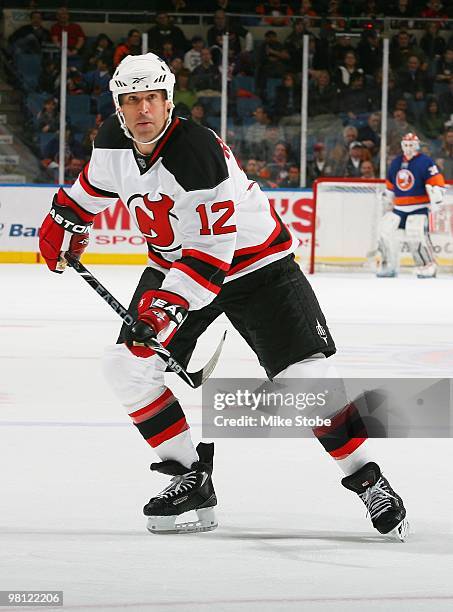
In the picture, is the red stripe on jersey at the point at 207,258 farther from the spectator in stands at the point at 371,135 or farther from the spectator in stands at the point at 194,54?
the spectator in stands at the point at 194,54

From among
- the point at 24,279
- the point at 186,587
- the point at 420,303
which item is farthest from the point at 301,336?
the point at 24,279

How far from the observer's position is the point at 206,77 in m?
11.0

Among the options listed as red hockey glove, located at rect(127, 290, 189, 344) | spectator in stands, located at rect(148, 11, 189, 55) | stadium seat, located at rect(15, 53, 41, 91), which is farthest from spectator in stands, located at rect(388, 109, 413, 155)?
red hockey glove, located at rect(127, 290, 189, 344)

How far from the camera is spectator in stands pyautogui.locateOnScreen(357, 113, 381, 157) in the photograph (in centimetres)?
1066

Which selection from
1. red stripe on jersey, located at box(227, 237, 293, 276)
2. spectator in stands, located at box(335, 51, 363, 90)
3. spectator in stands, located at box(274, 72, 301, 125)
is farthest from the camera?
spectator in stands, located at box(335, 51, 363, 90)

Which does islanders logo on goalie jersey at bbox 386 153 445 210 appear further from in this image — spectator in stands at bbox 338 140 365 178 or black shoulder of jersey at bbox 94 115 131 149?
black shoulder of jersey at bbox 94 115 131 149

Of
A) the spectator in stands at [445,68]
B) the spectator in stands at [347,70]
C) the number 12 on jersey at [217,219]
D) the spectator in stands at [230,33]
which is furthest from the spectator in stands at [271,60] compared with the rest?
the number 12 on jersey at [217,219]

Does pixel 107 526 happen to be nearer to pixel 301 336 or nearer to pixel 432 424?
pixel 301 336

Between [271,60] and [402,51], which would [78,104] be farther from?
[402,51]

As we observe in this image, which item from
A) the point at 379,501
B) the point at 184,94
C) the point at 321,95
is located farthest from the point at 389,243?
the point at 379,501

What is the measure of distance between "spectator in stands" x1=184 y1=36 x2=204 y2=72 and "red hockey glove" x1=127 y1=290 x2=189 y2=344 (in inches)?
354

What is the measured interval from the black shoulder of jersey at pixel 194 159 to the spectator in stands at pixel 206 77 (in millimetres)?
8564

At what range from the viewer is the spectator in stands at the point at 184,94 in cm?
Answer: 1090

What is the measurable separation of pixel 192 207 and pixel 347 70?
8.85 metres
